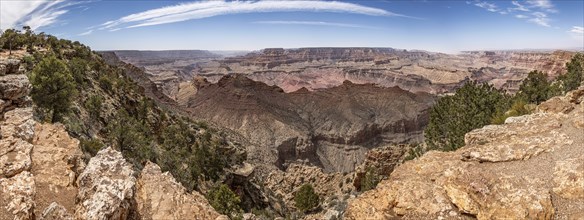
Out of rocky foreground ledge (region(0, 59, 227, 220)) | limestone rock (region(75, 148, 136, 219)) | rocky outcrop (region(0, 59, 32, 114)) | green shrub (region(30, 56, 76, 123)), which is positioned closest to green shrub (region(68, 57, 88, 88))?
green shrub (region(30, 56, 76, 123))

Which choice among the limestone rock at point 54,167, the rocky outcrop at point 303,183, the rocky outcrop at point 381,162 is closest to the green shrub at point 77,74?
the rocky outcrop at point 303,183

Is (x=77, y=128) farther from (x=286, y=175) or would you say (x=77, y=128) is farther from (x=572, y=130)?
(x=286, y=175)

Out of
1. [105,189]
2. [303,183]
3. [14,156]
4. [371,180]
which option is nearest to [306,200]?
[371,180]

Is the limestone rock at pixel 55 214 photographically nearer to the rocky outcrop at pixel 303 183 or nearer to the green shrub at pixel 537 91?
the rocky outcrop at pixel 303 183

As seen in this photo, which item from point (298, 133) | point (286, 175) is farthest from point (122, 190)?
point (298, 133)

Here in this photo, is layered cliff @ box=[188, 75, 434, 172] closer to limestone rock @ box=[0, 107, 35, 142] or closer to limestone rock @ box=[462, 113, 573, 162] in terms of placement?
limestone rock @ box=[462, 113, 573, 162]

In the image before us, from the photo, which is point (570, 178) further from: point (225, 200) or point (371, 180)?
point (225, 200)
